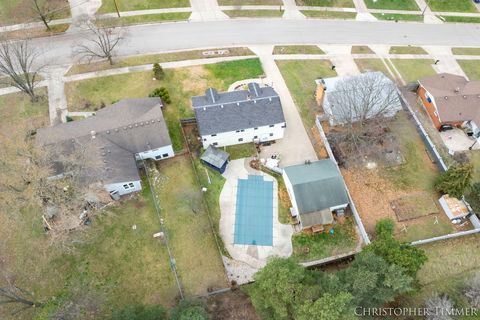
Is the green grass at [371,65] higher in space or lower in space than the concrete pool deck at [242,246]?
higher

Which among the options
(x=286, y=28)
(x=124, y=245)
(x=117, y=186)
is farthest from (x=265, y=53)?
(x=124, y=245)

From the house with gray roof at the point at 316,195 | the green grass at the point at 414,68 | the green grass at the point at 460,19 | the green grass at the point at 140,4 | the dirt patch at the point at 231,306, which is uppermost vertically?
the green grass at the point at 140,4

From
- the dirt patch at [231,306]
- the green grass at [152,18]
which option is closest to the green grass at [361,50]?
the green grass at [152,18]

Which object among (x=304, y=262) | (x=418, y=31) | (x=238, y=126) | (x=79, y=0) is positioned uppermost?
(x=79, y=0)

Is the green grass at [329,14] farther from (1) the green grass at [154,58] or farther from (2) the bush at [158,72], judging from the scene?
(2) the bush at [158,72]

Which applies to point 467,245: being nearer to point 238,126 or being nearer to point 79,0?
point 238,126

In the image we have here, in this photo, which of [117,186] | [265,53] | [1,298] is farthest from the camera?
[265,53]

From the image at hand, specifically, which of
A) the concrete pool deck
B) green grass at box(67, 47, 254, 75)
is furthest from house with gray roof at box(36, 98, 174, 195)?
green grass at box(67, 47, 254, 75)
